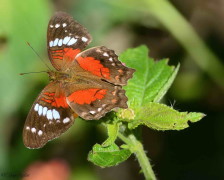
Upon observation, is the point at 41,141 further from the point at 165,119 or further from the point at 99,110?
the point at 165,119

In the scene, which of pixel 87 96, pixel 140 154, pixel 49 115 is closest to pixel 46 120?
pixel 49 115

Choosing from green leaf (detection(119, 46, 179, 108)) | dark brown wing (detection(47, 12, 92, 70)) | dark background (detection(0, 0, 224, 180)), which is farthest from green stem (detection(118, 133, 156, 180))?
dark background (detection(0, 0, 224, 180))

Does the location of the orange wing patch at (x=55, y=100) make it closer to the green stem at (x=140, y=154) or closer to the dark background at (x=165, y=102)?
the green stem at (x=140, y=154)

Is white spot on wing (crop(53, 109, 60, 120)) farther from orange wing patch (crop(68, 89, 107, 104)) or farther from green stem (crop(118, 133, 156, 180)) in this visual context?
green stem (crop(118, 133, 156, 180))

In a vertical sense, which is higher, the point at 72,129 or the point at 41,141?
the point at 41,141

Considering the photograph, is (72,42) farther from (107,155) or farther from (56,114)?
(107,155)

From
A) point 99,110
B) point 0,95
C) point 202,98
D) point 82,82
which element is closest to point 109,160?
point 99,110
